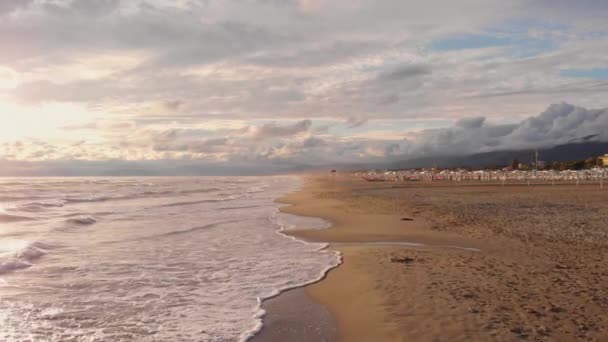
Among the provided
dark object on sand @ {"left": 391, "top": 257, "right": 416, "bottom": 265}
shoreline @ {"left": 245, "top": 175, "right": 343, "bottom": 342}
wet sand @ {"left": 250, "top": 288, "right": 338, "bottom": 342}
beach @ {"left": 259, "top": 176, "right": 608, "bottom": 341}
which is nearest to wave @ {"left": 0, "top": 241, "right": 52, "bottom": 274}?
shoreline @ {"left": 245, "top": 175, "right": 343, "bottom": 342}

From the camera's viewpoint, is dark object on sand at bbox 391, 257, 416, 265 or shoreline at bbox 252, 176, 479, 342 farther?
dark object on sand at bbox 391, 257, 416, 265

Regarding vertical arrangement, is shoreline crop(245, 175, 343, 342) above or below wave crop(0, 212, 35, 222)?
above

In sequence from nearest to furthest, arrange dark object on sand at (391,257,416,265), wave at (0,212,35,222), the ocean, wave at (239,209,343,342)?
wave at (239,209,343,342), the ocean, dark object on sand at (391,257,416,265), wave at (0,212,35,222)

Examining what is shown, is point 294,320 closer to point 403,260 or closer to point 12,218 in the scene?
point 403,260

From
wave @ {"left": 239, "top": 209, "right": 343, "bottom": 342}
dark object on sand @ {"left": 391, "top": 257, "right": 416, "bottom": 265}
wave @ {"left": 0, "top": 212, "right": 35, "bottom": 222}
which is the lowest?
wave @ {"left": 0, "top": 212, "right": 35, "bottom": 222}

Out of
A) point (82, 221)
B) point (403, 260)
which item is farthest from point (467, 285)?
point (82, 221)

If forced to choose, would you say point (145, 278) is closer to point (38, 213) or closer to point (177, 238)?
point (177, 238)

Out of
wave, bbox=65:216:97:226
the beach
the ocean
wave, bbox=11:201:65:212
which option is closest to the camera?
the beach

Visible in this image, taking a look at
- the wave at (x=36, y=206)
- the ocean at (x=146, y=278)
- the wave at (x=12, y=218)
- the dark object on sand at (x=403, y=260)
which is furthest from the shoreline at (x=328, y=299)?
the wave at (x=36, y=206)

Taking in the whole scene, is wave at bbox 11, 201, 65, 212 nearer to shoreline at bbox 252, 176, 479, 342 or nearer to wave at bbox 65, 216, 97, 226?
wave at bbox 65, 216, 97, 226

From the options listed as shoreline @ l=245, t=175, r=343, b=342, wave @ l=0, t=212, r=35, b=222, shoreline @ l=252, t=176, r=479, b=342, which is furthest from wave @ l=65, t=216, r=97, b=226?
shoreline @ l=245, t=175, r=343, b=342

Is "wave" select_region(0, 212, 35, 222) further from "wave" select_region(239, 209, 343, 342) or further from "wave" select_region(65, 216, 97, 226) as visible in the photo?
"wave" select_region(239, 209, 343, 342)

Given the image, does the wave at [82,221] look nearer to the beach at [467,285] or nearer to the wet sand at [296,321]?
the beach at [467,285]
